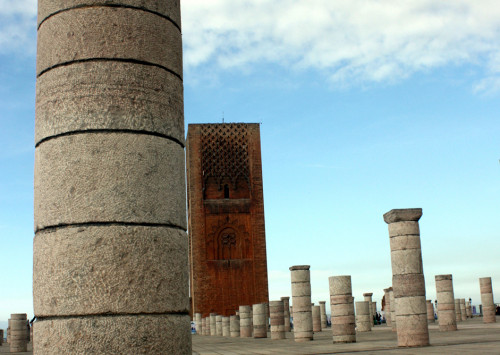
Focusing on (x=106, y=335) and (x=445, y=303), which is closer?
(x=106, y=335)

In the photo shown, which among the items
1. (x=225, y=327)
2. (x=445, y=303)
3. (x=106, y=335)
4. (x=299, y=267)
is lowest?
(x=225, y=327)

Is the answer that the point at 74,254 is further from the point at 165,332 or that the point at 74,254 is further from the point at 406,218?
the point at 406,218

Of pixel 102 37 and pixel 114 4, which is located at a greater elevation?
pixel 114 4

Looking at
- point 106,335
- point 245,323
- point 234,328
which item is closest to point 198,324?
point 234,328

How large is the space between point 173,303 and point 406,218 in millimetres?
6310

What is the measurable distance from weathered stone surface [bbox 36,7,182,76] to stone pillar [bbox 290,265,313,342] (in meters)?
9.81

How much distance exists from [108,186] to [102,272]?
0.38 m

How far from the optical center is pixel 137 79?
2867mm

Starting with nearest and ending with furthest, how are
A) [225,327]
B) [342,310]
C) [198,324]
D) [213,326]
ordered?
[342,310] < [225,327] < [213,326] < [198,324]

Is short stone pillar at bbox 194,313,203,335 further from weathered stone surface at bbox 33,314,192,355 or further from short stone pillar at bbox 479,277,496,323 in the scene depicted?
weathered stone surface at bbox 33,314,192,355

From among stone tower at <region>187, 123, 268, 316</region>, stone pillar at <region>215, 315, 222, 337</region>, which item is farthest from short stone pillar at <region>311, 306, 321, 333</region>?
stone tower at <region>187, 123, 268, 316</region>

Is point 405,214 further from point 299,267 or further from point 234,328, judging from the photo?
point 234,328

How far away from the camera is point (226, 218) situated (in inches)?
1109

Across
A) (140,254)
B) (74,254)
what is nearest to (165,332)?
(140,254)
